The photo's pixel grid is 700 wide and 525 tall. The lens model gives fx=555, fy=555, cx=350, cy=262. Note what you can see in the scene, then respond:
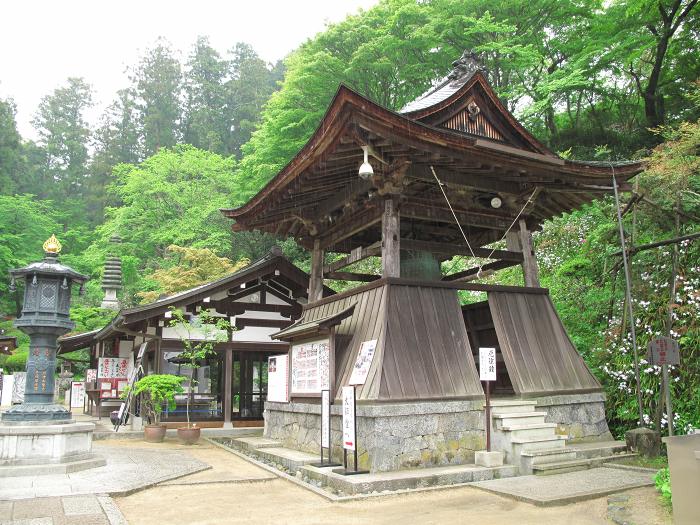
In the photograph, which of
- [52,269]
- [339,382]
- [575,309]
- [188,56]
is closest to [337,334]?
[339,382]

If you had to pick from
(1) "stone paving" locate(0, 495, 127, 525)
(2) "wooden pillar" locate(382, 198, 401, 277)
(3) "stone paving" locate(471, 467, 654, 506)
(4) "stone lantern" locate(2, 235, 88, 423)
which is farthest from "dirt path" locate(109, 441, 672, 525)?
(2) "wooden pillar" locate(382, 198, 401, 277)

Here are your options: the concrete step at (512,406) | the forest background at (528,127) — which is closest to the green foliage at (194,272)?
the forest background at (528,127)

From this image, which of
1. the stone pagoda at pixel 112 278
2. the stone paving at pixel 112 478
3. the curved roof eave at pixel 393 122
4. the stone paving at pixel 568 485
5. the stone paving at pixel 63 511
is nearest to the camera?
the stone paving at pixel 63 511

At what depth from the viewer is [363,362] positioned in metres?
A: 9.24

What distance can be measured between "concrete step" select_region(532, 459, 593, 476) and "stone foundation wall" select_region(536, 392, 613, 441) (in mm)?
1001

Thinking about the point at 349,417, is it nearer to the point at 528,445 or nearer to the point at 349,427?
the point at 349,427

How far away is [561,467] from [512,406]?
4.02 feet

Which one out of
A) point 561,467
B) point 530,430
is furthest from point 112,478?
point 561,467

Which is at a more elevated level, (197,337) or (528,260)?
(528,260)

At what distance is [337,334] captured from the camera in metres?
10.4

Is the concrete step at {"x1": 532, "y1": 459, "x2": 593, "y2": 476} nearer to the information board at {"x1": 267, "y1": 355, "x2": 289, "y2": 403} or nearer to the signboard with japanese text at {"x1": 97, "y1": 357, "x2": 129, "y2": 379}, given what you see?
the information board at {"x1": 267, "y1": 355, "x2": 289, "y2": 403}

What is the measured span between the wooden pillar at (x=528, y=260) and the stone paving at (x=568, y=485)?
3.98 metres

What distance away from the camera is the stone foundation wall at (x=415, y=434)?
8.22m

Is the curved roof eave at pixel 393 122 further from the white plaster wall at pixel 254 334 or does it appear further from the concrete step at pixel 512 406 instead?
the white plaster wall at pixel 254 334
